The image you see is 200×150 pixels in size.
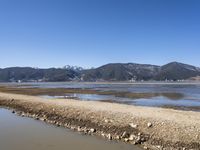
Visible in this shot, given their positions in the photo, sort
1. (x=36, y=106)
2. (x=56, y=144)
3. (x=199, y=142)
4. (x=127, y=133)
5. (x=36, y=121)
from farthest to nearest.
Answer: (x=36, y=106)
(x=36, y=121)
(x=127, y=133)
(x=56, y=144)
(x=199, y=142)

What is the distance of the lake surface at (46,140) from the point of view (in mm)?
15164

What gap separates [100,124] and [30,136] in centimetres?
496

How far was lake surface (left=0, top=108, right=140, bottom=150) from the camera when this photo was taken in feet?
49.8

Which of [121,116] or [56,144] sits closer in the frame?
[56,144]

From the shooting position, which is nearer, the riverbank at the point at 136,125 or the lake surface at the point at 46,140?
the riverbank at the point at 136,125

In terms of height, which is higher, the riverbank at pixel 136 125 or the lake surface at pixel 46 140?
the riverbank at pixel 136 125

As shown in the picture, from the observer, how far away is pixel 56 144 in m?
15.9

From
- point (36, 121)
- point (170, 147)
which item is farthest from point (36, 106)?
point (170, 147)

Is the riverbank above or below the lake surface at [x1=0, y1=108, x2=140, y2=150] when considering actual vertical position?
above

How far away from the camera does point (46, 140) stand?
16844 millimetres

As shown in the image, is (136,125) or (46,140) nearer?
(46,140)

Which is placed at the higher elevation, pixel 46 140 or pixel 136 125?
pixel 136 125

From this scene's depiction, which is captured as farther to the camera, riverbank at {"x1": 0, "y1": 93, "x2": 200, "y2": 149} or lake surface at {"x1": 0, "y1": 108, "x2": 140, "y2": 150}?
lake surface at {"x1": 0, "y1": 108, "x2": 140, "y2": 150}

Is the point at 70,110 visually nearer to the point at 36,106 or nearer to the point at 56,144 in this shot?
the point at 36,106
